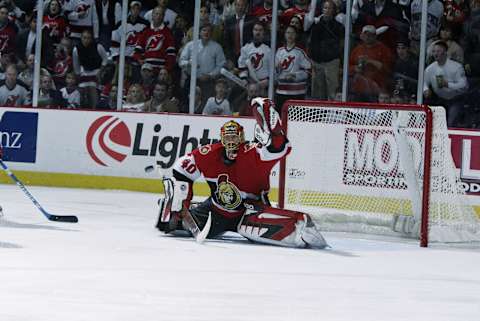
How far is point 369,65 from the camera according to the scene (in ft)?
36.5

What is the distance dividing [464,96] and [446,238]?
2874mm

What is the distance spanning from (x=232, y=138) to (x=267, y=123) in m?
0.25

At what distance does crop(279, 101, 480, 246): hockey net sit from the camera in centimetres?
798

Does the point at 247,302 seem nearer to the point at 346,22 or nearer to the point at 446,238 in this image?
the point at 446,238

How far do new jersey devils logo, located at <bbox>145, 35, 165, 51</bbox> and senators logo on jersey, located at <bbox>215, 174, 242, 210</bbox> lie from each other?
526 cm

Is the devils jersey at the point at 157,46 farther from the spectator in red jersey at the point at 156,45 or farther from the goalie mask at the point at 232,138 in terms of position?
the goalie mask at the point at 232,138

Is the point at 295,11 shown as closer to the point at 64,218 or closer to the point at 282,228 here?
the point at 64,218

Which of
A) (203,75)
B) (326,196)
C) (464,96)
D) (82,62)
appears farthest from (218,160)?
(82,62)

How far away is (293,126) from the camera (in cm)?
875

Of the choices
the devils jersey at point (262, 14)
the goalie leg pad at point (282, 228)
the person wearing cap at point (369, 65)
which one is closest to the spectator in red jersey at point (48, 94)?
the devils jersey at point (262, 14)

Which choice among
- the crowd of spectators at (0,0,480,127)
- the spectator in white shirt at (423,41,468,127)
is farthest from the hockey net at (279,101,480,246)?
the crowd of spectators at (0,0,480,127)

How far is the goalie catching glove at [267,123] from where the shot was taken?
24.5ft

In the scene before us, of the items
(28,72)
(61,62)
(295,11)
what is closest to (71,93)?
(61,62)

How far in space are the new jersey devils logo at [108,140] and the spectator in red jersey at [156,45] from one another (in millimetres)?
936
